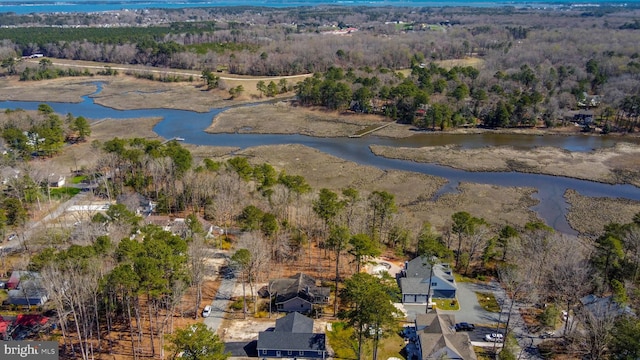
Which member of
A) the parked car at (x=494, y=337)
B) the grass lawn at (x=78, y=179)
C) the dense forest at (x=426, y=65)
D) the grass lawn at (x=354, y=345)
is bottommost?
the grass lawn at (x=354, y=345)

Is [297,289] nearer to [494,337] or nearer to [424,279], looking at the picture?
[424,279]

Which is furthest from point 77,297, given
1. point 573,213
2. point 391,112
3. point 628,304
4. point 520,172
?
point 391,112

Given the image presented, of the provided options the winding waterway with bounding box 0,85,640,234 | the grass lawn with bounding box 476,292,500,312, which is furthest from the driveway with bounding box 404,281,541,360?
the winding waterway with bounding box 0,85,640,234

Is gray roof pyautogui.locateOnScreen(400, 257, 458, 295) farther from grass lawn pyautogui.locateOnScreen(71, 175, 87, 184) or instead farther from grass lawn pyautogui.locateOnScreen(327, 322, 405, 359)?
grass lawn pyautogui.locateOnScreen(71, 175, 87, 184)

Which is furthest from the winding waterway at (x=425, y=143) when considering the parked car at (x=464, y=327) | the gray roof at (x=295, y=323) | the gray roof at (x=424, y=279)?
the gray roof at (x=295, y=323)

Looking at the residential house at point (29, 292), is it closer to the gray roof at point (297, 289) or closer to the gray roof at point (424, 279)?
the gray roof at point (297, 289)

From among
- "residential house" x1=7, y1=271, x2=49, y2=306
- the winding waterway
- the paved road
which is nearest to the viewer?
the paved road
